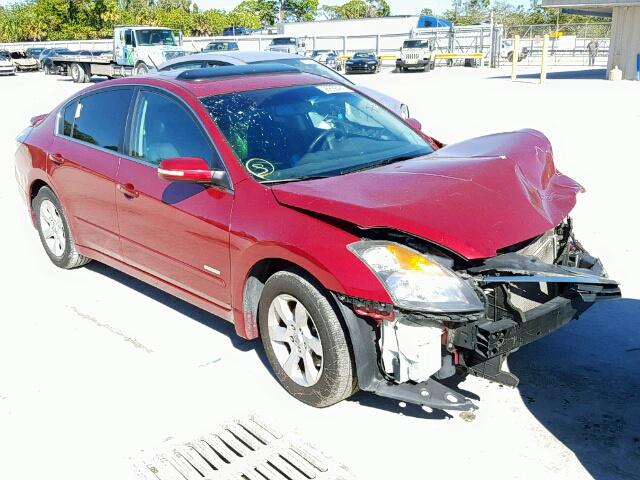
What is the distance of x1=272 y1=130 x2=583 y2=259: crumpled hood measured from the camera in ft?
10.7

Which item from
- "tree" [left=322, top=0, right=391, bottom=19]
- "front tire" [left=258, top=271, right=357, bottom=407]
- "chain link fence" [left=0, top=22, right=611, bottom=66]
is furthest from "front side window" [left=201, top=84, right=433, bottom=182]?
"tree" [left=322, top=0, right=391, bottom=19]

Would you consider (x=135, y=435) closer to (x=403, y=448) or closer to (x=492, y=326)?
(x=403, y=448)

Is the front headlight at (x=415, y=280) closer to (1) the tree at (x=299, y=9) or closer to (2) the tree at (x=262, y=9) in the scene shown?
(2) the tree at (x=262, y=9)

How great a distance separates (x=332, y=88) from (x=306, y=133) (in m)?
0.75

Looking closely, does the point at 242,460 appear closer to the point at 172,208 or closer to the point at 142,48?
the point at 172,208

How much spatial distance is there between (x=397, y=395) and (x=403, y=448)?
26 cm

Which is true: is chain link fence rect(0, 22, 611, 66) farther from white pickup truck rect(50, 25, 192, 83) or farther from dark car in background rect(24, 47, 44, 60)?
white pickup truck rect(50, 25, 192, 83)

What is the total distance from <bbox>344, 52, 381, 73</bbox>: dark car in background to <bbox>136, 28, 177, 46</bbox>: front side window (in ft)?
39.1

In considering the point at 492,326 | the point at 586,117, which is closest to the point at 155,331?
the point at 492,326

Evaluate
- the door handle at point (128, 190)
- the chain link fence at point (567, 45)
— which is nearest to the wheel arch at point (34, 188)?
the door handle at point (128, 190)

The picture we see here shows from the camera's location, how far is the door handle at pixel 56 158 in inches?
217

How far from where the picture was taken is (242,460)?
3375 millimetres

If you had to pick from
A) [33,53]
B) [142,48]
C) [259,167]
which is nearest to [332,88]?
[259,167]

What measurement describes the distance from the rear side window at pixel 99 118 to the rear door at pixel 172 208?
0.20m
